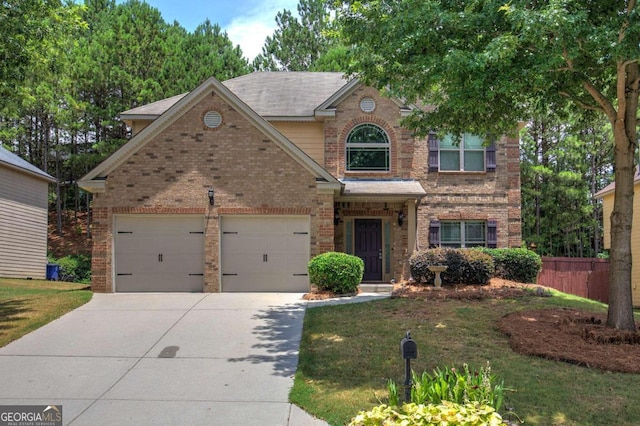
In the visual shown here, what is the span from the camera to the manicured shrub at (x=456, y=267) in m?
13.9

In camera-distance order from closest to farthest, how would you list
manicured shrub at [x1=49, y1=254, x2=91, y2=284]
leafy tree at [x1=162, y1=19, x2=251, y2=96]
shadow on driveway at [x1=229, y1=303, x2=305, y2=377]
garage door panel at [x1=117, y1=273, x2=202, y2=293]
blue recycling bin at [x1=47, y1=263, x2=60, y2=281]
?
shadow on driveway at [x1=229, y1=303, x2=305, y2=377], garage door panel at [x1=117, y1=273, x2=202, y2=293], blue recycling bin at [x1=47, y1=263, x2=60, y2=281], manicured shrub at [x1=49, y1=254, x2=91, y2=284], leafy tree at [x1=162, y1=19, x2=251, y2=96]

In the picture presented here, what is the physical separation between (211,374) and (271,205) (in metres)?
7.13

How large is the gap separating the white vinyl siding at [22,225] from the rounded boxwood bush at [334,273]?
47.9 feet

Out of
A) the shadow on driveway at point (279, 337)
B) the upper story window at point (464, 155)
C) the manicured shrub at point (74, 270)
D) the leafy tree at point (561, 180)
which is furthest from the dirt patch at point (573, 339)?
the manicured shrub at point (74, 270)

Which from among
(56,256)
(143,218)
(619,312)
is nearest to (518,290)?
(619,312)

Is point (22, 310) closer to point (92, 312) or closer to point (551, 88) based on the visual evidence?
point (92, 312)

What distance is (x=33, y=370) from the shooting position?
719 centimetres

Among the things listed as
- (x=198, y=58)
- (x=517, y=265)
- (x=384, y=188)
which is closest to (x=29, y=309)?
(x=384, y=188)

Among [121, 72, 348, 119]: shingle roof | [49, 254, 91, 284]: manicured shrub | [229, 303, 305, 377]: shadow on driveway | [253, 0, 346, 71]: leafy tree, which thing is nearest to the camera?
[229, 303, 305, 377]: shadow on driveway

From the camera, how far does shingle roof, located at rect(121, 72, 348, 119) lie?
17.4 meters

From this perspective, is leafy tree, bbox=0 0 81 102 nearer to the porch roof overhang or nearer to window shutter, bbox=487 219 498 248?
the porch roof overhang

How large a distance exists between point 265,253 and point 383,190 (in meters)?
4.55
